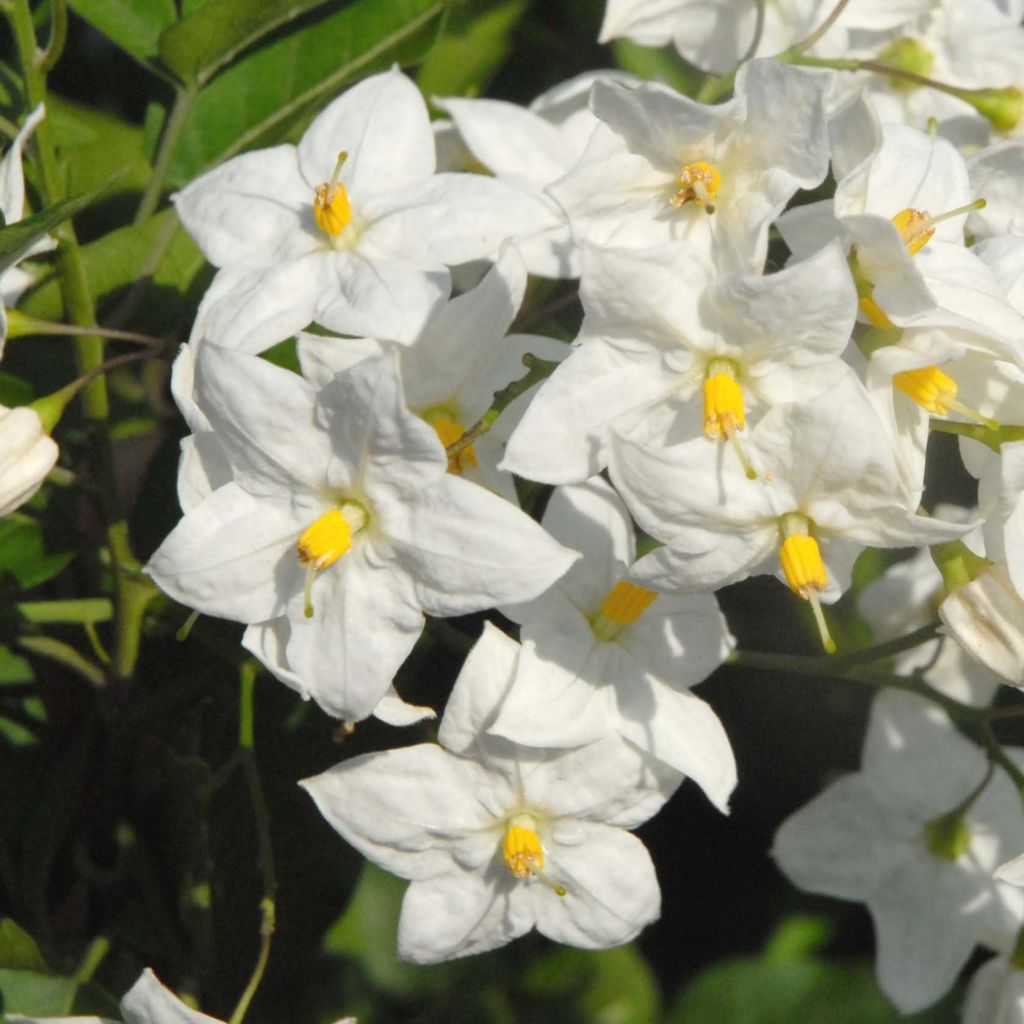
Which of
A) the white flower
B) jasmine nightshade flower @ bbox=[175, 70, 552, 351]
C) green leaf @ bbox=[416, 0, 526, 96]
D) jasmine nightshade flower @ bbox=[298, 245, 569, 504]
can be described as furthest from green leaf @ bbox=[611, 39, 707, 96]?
the white flower

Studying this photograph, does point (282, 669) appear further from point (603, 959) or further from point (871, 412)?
point (603, 959)

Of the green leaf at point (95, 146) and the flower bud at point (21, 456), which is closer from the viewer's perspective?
the flower bud at point (21, 456)

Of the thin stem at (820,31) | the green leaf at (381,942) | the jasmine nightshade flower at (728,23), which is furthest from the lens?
the green leaf at (381,942)

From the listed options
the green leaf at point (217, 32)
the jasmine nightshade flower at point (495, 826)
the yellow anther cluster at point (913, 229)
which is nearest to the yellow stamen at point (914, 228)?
the yellow anther cluster at point (913, 229)

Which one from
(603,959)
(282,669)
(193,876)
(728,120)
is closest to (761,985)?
(603,959)

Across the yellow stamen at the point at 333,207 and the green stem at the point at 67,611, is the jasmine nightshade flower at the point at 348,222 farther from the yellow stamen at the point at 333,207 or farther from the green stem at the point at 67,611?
the green stem at the point at 67,611

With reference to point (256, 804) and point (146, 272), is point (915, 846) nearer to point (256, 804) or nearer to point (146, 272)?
point (256, 804)
